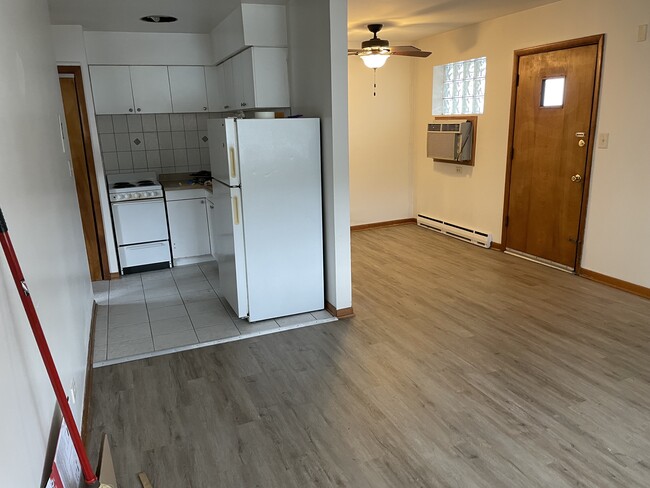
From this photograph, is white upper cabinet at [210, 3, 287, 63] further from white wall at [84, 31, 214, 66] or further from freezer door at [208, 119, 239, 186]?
white wall at [84, 31, 214, 66]

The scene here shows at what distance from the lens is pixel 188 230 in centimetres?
511

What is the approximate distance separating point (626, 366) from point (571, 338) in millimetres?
408

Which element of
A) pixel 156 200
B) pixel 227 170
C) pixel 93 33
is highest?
pixel 93 33

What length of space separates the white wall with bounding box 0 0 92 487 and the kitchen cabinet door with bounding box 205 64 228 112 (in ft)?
6.88

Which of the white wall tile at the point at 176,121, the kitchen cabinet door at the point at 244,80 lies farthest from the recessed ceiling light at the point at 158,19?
the white wall tile at the point at 176,121

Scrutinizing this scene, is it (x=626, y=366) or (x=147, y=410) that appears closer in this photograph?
(x=147, y=410)

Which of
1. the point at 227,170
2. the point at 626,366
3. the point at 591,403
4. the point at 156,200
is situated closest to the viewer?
the point at 591,403

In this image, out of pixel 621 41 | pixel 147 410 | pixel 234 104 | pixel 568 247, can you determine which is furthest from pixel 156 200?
pixel 621 41

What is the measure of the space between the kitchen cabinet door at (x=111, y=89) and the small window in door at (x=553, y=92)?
4.10m

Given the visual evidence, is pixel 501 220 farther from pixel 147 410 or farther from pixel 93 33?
pixel 93 33

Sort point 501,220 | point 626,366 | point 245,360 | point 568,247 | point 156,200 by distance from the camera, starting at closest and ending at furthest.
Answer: point 626,366 < point 245,360 < point 568,247 < point 156,200 < point 501,220

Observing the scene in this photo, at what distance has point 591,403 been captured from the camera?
2547 millimetres

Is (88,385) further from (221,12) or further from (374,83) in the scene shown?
(374,83)

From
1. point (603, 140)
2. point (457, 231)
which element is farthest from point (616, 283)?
point (457, 231)
